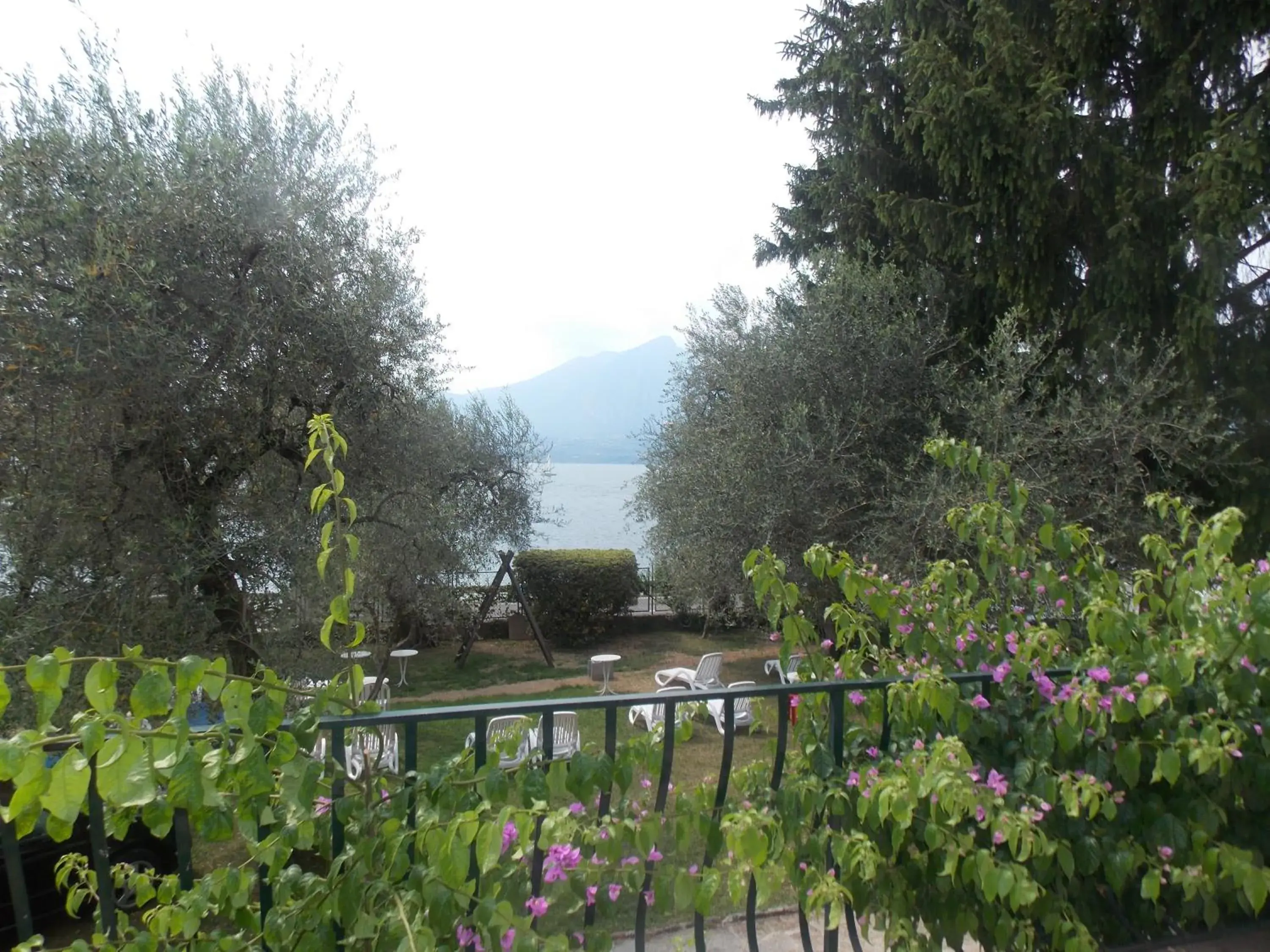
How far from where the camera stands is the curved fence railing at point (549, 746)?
1460 millimetres

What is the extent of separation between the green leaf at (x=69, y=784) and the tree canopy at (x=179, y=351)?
10.7 ft

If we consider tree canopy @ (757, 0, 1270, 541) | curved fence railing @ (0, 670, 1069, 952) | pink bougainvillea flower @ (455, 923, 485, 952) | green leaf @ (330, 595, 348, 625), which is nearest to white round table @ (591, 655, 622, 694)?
tree canopy @ (757, 0, 1270, 541)

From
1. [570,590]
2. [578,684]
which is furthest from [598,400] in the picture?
[578,684]

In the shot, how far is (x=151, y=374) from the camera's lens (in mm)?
4043

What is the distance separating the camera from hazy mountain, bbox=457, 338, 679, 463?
1082 cm

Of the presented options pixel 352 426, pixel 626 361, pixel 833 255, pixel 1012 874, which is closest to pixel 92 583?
pixel 352 426

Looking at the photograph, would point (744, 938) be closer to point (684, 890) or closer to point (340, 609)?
point (684, 890)

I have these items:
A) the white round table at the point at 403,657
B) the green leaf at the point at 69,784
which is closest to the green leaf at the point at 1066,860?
the green leaf at the point at 69,784

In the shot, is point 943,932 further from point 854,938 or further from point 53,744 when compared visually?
point 53,744

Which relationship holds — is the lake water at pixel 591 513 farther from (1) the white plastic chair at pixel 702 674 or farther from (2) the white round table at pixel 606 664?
(1) the white plastic chair at pixel 702 674

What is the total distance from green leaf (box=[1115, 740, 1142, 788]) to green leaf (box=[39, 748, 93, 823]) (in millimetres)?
2034

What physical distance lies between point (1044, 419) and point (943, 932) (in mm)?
5245

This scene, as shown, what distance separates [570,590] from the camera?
1296cm

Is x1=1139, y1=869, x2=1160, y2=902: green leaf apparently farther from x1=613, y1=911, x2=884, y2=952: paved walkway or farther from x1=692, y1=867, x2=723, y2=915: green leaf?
x1=613, y1=911, x2=884, y2=952: paved walkway
